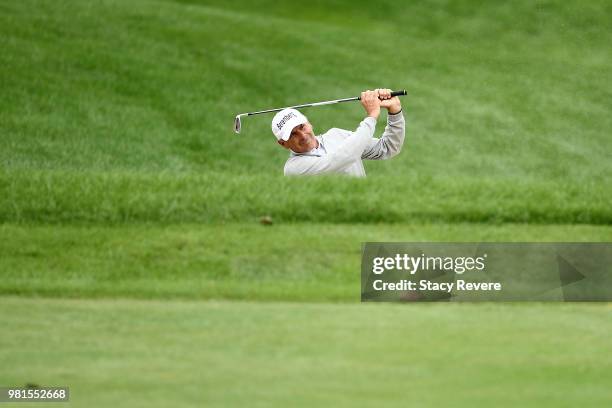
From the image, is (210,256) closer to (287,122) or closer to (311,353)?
(287,122)

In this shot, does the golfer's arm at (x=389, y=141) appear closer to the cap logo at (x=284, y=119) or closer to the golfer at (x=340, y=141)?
the golfer at (x=340, y=141)

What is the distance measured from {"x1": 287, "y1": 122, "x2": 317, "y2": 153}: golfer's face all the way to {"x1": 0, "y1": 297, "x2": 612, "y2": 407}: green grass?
285 cm

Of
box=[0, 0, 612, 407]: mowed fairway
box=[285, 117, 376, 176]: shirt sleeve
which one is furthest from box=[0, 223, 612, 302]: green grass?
box=[285, 117, 376, 176]: shirt sleeve

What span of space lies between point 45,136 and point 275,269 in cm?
807

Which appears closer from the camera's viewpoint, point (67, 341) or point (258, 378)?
point (258, 378)

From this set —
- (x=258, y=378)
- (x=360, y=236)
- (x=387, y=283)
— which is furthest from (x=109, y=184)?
(x=258, y=378)

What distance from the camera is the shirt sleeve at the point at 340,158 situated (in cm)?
784

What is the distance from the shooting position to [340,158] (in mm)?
8117

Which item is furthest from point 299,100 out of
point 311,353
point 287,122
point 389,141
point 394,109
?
point 311,353

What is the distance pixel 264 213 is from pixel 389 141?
1.44 metres

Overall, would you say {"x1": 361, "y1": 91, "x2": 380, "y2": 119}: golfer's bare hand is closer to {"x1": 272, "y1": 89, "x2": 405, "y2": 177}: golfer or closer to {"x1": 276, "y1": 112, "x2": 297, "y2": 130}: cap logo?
{"x1": 272, "y1": 89, "x2": 405, "y2": 177}: golfer

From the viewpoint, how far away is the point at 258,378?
4043mm

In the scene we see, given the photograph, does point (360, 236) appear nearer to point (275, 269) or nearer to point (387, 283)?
point (275, 269)

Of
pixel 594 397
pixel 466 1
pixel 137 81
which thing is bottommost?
pixel 594 397
